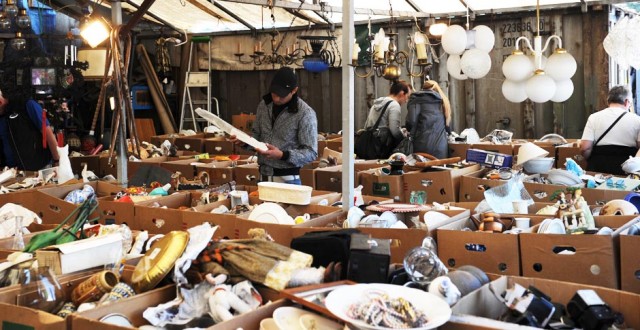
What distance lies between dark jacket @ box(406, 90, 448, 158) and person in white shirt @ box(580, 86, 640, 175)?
1376mm

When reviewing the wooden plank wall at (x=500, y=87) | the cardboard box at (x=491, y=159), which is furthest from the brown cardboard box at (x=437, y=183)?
the wooden plank wall at (x=500, y=87)

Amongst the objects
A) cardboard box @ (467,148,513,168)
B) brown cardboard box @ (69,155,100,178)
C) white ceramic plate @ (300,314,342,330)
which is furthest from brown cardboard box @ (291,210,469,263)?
brown cardboard box @ (69,155,100,178)

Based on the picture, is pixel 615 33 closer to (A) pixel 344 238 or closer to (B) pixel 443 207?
(B) pixel 443 207

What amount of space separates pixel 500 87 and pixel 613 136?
4378mm

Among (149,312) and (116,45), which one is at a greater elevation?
(116,45)

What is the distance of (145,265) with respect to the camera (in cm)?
249

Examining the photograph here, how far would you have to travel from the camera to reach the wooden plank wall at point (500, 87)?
9.18m

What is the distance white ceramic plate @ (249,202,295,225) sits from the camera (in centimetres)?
360

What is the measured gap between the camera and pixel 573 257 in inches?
115

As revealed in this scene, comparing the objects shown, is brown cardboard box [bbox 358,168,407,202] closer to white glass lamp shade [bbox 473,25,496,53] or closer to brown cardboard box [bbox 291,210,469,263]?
brown cardboard box [bbox 291,210,469,263]

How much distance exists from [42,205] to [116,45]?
98 centimetres

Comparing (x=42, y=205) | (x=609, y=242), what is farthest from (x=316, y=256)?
(x=42, y=205)

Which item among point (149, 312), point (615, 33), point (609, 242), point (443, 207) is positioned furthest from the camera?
point (615, 33)

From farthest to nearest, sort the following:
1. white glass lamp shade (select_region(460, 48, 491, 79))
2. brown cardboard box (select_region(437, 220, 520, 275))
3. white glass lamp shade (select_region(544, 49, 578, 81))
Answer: white glass lamp shade (select_region(460, 48, 491, 79)) < white glass lamp shade (select_region(544, 49, 578, 81)) < brown cardboard box (select_region(437, 220, 520, 275))
